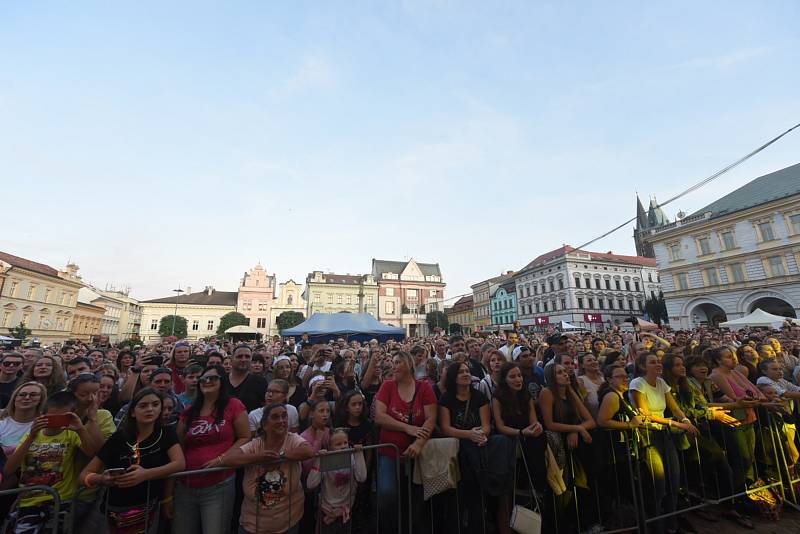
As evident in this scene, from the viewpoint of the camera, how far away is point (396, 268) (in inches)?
2790

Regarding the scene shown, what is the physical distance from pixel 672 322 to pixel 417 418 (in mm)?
42911

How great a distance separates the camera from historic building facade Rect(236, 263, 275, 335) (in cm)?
5966

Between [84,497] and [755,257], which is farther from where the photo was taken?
[755,257]

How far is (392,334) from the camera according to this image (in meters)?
22.8

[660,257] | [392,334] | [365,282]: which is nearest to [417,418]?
[392,334]

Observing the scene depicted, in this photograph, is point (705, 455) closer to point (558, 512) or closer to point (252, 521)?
point (558, 512)

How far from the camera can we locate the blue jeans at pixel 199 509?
2949mm

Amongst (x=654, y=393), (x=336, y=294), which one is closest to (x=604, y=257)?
(x=336, y=294)

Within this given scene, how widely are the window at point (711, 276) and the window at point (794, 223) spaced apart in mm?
6027

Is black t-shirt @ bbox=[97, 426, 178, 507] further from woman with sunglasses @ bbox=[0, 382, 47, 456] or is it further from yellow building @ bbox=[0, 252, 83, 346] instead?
yellow building @ bbox=[0, 252, 83, 346]

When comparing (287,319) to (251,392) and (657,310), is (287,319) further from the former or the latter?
(657,310)

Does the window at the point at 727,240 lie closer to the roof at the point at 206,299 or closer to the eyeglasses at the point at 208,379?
the eyeglasses at the point at 208,379

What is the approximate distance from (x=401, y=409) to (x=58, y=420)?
2.88 metres

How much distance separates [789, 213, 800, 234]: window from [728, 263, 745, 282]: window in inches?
169
